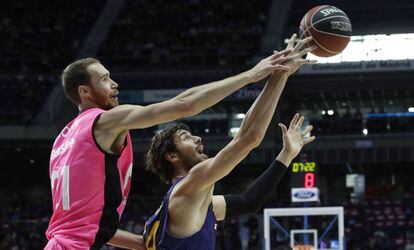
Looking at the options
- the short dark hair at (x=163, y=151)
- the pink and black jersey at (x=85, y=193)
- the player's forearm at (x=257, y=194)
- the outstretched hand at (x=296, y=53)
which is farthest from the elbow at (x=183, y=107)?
the player's forearm at (x=257, y=194)

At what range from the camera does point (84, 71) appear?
382 cm

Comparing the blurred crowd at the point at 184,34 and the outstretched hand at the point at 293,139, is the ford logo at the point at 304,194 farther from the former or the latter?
the outstretched hand at the point at 293,139

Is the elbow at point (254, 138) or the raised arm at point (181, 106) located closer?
the raised arm at point (181, 106)

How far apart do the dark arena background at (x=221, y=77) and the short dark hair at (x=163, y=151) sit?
17.2m

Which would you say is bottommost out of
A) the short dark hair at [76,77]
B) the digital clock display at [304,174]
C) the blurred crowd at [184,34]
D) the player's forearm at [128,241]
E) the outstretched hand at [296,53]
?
the digital clock display at [304,174]

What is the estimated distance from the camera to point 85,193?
3.65 metres

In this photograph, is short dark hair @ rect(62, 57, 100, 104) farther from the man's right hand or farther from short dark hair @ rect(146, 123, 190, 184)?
the man's right hand

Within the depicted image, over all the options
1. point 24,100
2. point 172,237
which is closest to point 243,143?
point 172,237

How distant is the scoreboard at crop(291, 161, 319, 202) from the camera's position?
17.8 meters

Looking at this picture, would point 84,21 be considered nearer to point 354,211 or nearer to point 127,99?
point 127,99

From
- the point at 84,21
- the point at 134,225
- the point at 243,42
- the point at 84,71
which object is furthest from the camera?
the point at 84,21

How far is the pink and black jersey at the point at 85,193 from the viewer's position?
143 inches

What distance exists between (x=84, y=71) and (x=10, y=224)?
63.6 ft

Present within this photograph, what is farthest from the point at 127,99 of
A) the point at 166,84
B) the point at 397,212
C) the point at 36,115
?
the point at 397,212
